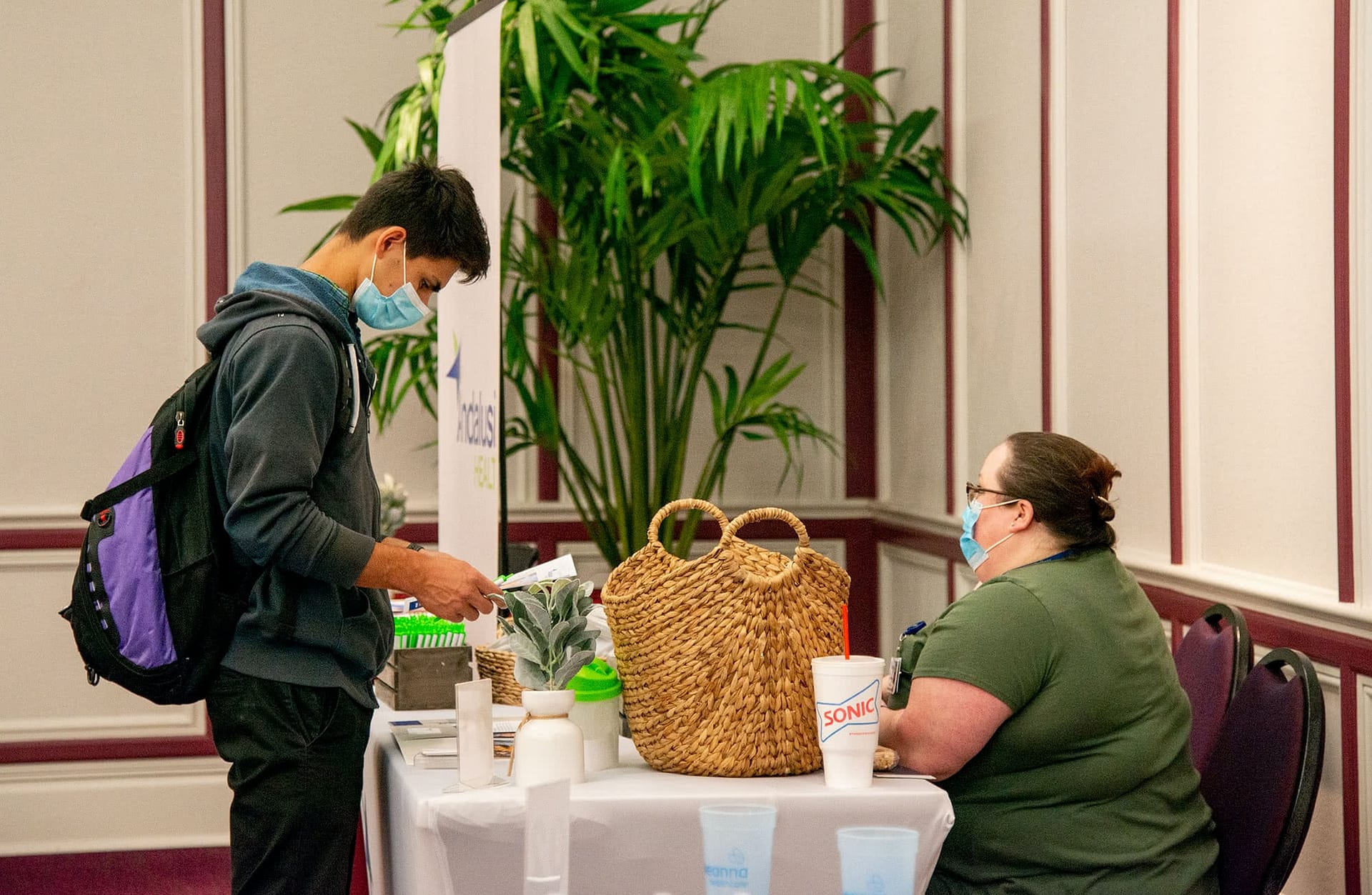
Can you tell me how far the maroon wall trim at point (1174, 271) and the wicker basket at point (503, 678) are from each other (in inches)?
52.2

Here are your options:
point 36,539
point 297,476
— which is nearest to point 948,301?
point 297,476

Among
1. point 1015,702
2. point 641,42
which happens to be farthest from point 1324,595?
point 641,42

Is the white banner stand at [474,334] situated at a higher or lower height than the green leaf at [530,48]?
lower

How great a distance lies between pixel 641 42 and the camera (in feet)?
11.3

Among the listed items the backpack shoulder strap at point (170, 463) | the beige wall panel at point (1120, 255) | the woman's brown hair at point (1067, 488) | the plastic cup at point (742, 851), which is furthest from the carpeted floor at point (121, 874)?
the plastic cup at point (742, 851)

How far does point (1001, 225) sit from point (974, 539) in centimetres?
179

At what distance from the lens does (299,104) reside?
4.34 metres

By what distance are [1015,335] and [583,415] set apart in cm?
162

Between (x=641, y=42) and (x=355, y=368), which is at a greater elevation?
(x=641, y=42)

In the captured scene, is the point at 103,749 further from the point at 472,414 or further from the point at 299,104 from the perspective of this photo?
the point at 472,414

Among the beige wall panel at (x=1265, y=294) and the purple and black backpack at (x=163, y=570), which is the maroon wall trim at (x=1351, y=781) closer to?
the beige wall panel at (x=1265, y=294)

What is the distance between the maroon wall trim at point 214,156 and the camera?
427cm

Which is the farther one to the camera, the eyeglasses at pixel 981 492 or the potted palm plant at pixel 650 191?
the potted palm plant at pixel 650 191

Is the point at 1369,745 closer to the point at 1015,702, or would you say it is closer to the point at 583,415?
the point at 1015,702
